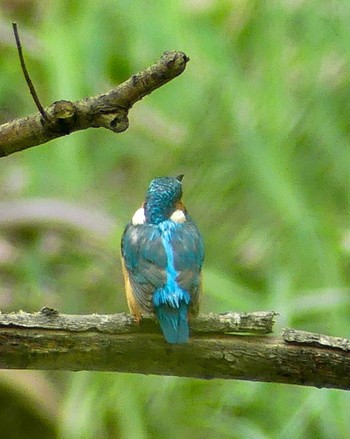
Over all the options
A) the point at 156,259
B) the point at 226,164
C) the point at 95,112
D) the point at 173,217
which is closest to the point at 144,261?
the point at 156,259

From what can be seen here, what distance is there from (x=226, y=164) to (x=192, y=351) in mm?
973

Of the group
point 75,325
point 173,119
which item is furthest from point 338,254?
point 75,325

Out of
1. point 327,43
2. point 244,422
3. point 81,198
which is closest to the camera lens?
point 244,422

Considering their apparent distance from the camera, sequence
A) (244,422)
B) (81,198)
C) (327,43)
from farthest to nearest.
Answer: (81,198), (327,43), (244,422)

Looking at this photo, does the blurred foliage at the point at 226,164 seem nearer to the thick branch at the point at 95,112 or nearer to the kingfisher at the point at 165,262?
the kingfisher at the point at 165,262

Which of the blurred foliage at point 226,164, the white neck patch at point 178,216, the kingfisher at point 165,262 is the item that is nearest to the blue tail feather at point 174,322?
the kingfisher at point 165,262

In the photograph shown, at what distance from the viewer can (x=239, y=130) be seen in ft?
6.04

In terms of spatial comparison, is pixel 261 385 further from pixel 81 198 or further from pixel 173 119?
pixel 81 198

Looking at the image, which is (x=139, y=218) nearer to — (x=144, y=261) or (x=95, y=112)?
(x=144, y=261)

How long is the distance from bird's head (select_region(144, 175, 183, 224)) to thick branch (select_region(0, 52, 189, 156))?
0.46m

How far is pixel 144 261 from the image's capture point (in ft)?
4.04

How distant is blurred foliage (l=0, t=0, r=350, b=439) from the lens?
1.73m

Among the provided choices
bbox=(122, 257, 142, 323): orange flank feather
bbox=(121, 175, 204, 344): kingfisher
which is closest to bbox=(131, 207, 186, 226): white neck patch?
bbox=(121, 175, 204, 344): kingfisher

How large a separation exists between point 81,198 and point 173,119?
0.36 meters
